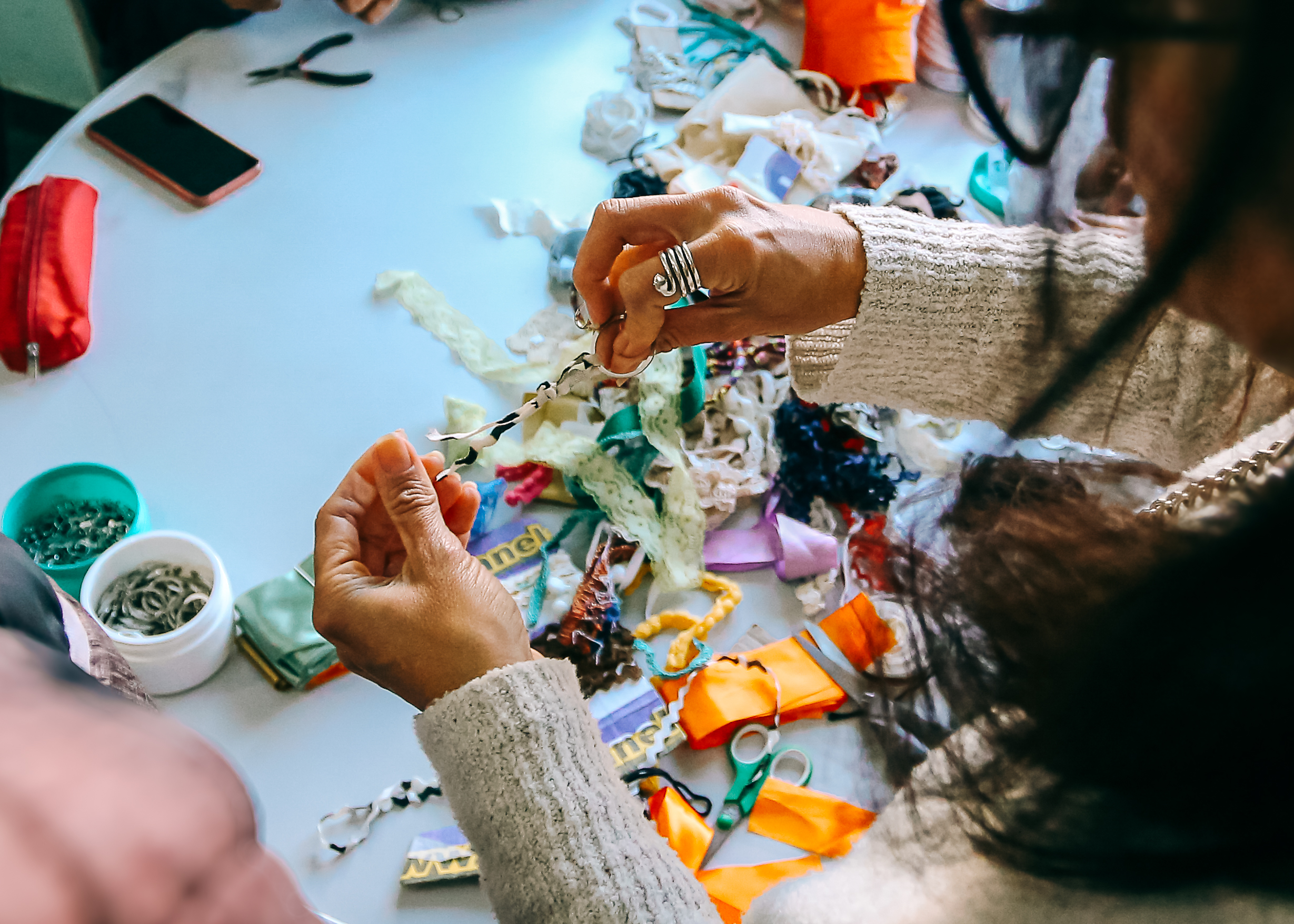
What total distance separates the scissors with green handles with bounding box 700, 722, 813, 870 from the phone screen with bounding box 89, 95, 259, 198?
3.29 feet

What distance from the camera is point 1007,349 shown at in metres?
0.80

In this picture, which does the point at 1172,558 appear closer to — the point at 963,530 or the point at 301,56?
the point at 963,530

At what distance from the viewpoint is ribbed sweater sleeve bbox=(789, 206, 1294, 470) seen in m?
0.75

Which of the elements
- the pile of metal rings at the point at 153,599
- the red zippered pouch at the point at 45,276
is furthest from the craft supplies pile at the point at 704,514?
the red zippered pouch at the point at 45,276

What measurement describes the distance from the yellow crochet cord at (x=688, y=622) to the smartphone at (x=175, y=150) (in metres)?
0.85

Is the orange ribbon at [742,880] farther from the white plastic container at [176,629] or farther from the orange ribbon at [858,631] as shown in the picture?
the white plastic container at [176,629]

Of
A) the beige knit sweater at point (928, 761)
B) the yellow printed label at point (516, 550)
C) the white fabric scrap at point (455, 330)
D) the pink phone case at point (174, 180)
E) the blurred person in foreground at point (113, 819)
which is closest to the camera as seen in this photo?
the blurred person in foreground at point (113, 819)

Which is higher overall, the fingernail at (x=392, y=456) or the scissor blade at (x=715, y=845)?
the fingernail at (x=392, y=456)

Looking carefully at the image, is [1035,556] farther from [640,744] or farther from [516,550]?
[516,550]

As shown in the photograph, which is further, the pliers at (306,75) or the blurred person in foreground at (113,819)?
the pliers at (306,75)

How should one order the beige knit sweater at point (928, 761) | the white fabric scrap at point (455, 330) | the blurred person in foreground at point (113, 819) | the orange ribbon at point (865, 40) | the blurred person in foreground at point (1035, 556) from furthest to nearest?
the orange ribbon at point (865, 40)
the white fabric scrap at point (455, 330)
the beige knit sweater at point (928, 761)
the blurred person in foreground at point (1035, 556)
the blurred person in foreground at point (113, 819)

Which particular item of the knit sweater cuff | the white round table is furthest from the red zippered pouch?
the knit sweater cuff

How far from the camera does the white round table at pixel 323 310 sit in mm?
792

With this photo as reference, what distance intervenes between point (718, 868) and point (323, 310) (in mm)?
812
